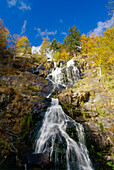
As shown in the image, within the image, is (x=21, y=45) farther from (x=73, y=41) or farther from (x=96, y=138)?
(x=96, y=138)

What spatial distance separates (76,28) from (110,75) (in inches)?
976

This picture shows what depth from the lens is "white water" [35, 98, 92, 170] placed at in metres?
6.05

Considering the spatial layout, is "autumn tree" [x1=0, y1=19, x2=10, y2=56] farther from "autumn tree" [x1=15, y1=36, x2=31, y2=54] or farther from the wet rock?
the wet rock

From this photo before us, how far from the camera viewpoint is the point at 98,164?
20.7 ft

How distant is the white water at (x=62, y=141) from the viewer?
605 centimetres

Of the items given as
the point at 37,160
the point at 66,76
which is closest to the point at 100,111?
the point at 37,160

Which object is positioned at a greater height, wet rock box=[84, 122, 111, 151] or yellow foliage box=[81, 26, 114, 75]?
yellow foliage box=[81, 26, 114, 75]

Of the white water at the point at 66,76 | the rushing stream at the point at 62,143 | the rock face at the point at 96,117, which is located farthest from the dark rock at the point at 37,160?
the white water at the point at 66,76

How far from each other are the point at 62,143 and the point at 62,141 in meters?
0.13

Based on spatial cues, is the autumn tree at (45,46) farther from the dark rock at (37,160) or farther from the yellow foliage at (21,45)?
the dark rock at (37,160)

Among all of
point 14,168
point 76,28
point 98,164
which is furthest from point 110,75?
point 76,28

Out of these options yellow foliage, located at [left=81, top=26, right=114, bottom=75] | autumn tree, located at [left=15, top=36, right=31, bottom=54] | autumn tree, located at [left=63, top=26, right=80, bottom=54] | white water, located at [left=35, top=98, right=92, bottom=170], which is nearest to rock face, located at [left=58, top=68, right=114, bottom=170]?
white water, located at [left=35, top=98, right=92, bottom=170]

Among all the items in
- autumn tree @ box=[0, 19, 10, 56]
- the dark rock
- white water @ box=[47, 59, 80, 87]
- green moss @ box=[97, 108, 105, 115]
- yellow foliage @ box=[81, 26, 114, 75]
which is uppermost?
autumn tree @ box=[0, 19, 10, 56]

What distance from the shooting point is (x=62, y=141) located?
6.72 m
